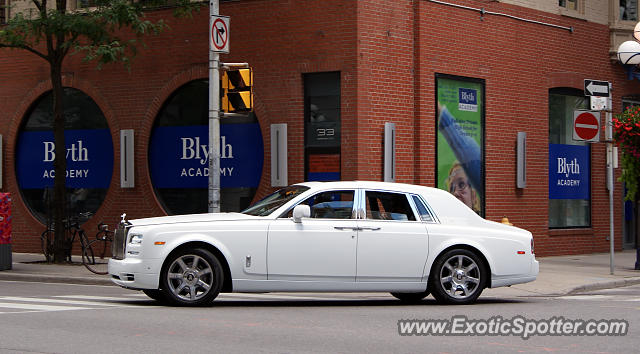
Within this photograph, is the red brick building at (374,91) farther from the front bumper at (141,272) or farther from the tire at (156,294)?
the front bumper at (141,272)

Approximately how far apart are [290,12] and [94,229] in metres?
6.96

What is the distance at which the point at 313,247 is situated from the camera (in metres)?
12.5

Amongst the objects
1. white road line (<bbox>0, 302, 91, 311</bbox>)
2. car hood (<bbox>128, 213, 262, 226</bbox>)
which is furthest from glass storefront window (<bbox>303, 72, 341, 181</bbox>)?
white road line (<bbox>0, 302, 91, 311</bbox>)

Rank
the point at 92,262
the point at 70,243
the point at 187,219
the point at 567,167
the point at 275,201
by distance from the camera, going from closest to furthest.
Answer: the point at 187,219 < the point at 275,201 < the point at 92,262 < the point at 70,243 < the point at 567,167

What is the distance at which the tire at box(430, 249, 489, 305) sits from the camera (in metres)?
13.0

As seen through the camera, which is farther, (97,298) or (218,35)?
(218,35)

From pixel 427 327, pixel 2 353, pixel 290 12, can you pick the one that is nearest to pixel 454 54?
pixel 290 12

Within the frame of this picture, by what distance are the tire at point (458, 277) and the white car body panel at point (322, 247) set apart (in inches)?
4.1

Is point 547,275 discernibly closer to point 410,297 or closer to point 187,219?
point 410,297

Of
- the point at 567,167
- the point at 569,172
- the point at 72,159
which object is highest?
the point at 72,159

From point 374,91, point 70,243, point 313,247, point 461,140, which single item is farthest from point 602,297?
point 70,243

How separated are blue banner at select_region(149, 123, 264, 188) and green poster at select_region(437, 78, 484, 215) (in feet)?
12.9

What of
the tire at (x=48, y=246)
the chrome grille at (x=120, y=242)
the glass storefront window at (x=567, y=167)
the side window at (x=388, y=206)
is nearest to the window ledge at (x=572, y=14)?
the glass storefront window at (x=567, y=167)

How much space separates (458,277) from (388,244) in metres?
1.10
